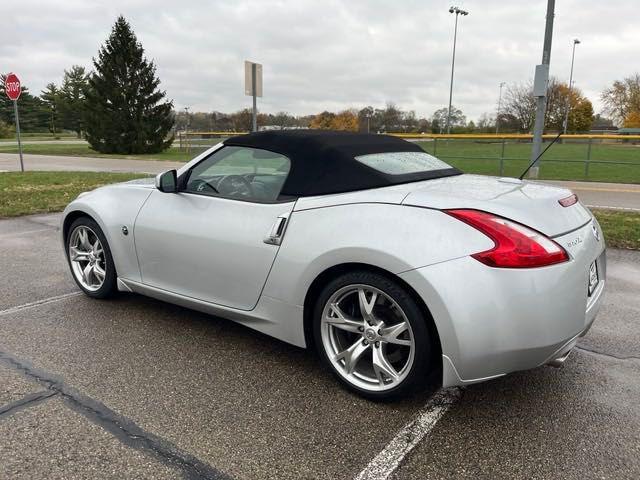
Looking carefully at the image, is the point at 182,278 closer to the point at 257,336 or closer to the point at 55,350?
the point at 257,336

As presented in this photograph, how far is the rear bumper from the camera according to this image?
2.30 m

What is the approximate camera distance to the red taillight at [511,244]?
232cm

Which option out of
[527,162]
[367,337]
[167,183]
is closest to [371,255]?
[367,337]

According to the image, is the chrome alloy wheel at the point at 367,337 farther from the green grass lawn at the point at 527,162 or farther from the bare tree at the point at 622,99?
the bare tree at the point at 622,99

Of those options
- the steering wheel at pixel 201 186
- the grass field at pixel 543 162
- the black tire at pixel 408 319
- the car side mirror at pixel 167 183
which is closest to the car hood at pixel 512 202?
the black tire at pixel 408 319

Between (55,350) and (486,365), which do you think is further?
(55,350)

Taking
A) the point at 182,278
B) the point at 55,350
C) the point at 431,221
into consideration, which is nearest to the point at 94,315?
the point at 55,350

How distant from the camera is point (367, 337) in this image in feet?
8.87

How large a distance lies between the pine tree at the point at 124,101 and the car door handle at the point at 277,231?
28694 millimetres

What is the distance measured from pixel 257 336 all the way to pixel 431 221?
1.69 meters

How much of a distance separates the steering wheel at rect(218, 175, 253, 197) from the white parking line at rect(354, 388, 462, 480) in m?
1.65

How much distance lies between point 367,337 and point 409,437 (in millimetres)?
522

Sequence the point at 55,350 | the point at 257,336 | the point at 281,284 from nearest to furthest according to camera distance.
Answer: the point at 281,284
the point at 55,350
the point at 257,336

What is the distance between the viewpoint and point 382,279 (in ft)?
8.38
